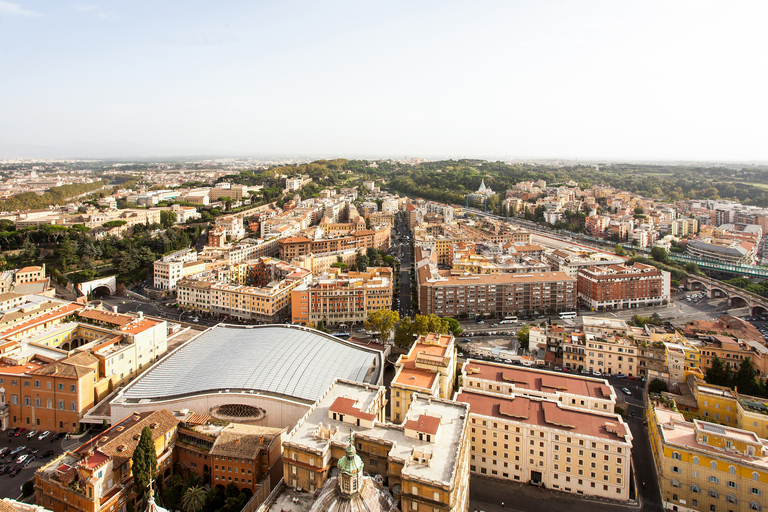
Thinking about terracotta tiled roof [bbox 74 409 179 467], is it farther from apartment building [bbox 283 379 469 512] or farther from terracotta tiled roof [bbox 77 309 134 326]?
terracotta tiled roof [bbox 77 309 134 326]

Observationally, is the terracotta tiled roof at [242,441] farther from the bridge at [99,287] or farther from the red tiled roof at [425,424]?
the bridge at [99,287]

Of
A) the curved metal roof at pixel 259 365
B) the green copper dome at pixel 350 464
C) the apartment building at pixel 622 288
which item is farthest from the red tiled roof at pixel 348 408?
the apartment building at pixel 622 288

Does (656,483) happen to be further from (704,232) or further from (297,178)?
(297,178)

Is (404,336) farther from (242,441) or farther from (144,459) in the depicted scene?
(144,459)

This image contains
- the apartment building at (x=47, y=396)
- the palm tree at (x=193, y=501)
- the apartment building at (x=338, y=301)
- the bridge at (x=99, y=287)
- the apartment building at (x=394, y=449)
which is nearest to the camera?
the apartment building at (x=394, y=449)

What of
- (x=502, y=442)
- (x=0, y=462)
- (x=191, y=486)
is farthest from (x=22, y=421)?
(x=502, y=442)
